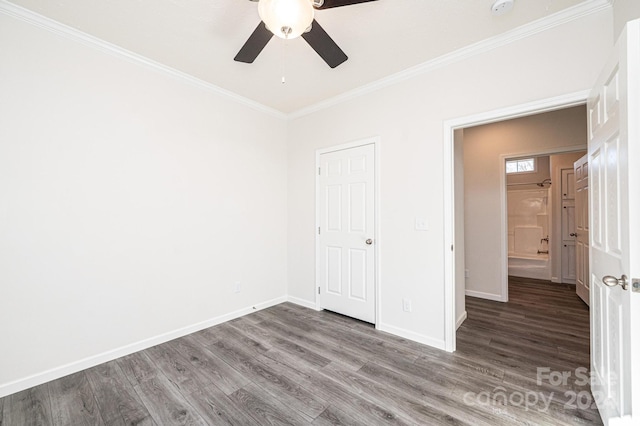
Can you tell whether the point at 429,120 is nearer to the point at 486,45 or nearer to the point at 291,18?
the point at 486,45

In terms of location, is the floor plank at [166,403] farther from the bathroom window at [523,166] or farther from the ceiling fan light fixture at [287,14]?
the bathroom window at [523,166]

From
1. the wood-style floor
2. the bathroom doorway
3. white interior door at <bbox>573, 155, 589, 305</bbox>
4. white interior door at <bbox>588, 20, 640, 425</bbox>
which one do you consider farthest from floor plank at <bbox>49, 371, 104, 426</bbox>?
white interior door at <bbox>573, 155, 589, 305</bbox>

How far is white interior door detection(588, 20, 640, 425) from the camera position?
1166 millimetres

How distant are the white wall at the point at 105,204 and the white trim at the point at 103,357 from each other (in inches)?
0.6

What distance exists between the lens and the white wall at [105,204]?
1932mm

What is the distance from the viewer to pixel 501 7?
1.85 metres

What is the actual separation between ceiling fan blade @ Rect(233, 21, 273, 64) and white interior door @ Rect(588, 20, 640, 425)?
5.89ft

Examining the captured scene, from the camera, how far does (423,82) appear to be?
2.64 meters

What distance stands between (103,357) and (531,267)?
6662 millimetres

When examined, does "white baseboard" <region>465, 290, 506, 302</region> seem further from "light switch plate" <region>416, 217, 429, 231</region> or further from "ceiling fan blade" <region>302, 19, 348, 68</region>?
"ceiling fan blade" <region>302, 19, 348, 68</region>

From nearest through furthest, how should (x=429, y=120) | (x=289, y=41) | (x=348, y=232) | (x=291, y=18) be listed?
(x=291, y=18), (x=289, y=41), (x=429, y=120), (x=348, y=232)

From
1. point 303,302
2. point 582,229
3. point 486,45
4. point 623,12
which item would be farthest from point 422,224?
point 582,229

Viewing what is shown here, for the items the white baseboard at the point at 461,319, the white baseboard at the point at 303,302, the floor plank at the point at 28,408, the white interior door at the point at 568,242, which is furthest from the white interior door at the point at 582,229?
the floor plank at the point at 28,408

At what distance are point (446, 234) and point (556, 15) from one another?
5.98 feet
